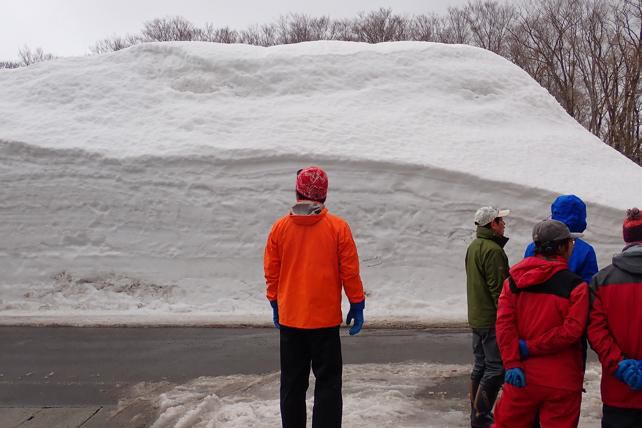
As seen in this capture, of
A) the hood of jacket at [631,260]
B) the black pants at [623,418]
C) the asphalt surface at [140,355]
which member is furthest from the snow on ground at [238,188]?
the hood of jacket at [631,260]

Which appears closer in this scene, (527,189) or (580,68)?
(527,189)

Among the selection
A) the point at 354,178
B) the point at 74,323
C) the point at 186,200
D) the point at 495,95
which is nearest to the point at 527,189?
the point at 354,178

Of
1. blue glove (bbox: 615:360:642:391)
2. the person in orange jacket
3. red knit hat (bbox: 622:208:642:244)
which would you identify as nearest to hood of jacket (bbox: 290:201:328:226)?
the person in orange jacket

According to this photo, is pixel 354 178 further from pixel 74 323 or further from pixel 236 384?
pixel 236 384

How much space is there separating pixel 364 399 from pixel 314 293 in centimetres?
172

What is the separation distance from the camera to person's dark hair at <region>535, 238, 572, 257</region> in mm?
3364

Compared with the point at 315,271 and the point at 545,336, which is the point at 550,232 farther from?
the point at 315,271

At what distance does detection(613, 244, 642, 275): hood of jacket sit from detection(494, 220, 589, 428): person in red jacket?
0.70 ft

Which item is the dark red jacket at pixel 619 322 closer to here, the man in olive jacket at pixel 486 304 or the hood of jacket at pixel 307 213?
the man in olive jacket at pixel 486 304

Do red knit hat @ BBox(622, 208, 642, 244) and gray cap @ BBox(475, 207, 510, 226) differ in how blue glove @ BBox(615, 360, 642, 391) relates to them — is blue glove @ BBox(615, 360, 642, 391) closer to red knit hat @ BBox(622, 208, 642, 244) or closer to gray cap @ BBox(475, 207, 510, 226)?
red knit hat @ BBox(622, 208, 642, 244)

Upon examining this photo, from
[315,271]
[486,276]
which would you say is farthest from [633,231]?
[315,271]

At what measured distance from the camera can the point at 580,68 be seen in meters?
33.2

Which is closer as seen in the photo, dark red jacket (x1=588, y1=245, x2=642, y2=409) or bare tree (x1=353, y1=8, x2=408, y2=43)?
dark red jacket (x1=588, y1=245, x2=642, y2=409)

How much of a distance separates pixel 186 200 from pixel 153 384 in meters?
5.86
